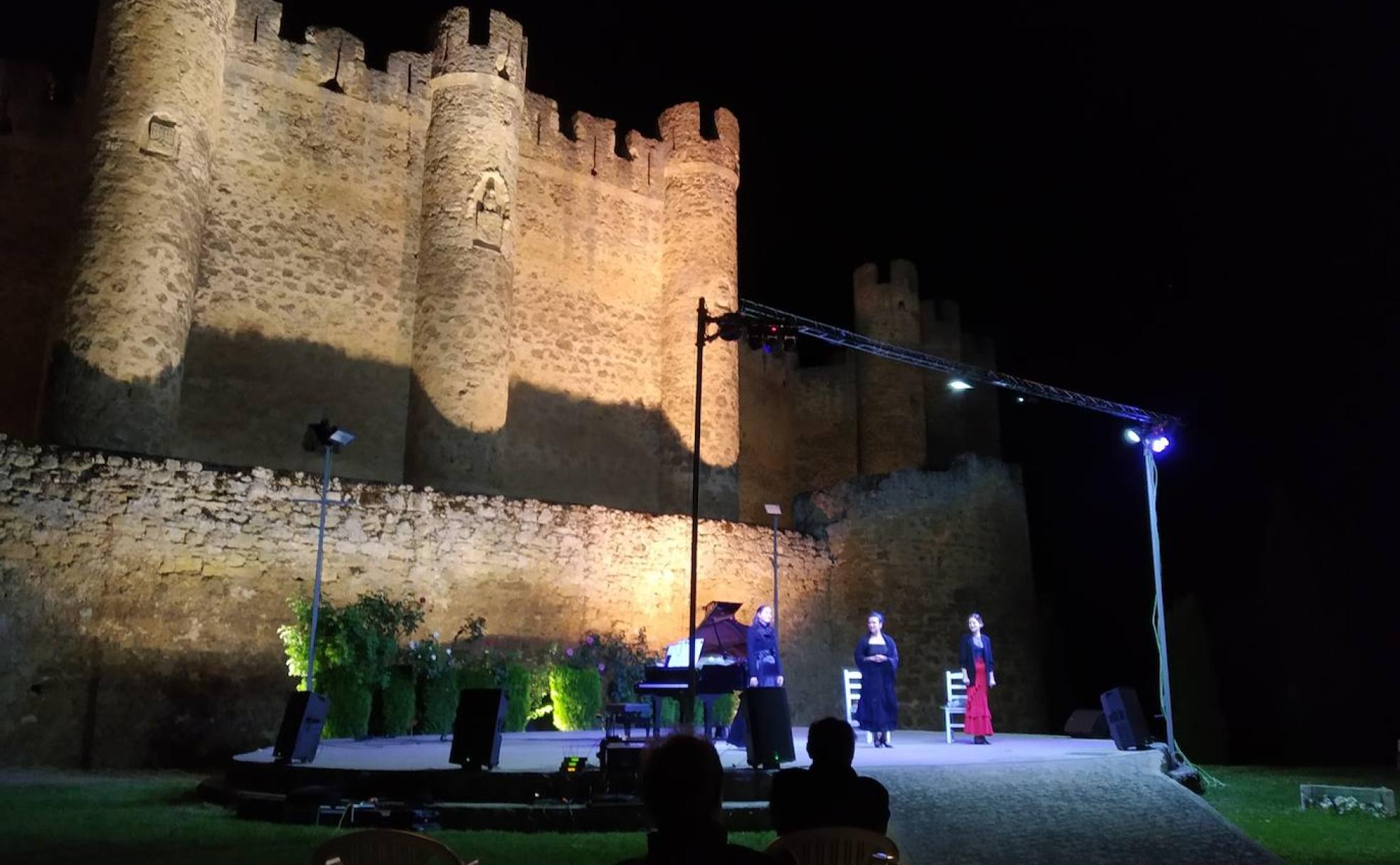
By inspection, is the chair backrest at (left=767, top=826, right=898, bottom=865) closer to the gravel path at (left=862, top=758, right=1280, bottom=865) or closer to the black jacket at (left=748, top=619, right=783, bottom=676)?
the gravel path at (left=862, top=758, right=1280, bottom=865)

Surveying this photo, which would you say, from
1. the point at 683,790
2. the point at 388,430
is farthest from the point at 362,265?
the point at 683,790

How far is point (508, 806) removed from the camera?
30.1 ft

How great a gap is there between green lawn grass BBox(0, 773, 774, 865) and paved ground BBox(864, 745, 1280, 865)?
143cm

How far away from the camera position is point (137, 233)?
1780 centimetres

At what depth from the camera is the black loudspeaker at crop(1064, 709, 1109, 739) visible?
15.9 m

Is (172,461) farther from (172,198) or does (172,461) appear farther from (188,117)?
(188,117)

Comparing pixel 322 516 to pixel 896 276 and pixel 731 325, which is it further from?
pixel 896 276

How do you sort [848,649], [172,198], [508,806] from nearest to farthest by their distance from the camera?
[508,806], [172,198], [848,649]

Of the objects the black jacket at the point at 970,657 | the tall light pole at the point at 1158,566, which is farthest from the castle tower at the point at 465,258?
the tall light pole at the point at 1158,566

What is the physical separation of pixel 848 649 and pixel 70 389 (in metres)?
14.5

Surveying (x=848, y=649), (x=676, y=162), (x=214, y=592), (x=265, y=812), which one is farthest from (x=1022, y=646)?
(x=265, y=812)

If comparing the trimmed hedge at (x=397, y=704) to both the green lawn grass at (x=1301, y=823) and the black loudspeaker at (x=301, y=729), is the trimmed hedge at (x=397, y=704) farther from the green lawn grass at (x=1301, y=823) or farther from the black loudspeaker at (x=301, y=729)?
the green lawn grass at (x=1301, y=823)

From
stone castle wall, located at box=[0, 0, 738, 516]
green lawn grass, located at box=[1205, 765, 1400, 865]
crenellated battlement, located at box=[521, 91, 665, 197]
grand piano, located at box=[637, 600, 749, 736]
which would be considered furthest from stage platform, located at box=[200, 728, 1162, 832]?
crenellated battlement, located at box=[521, 91, 665, 197]

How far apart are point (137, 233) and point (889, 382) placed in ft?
66.8
